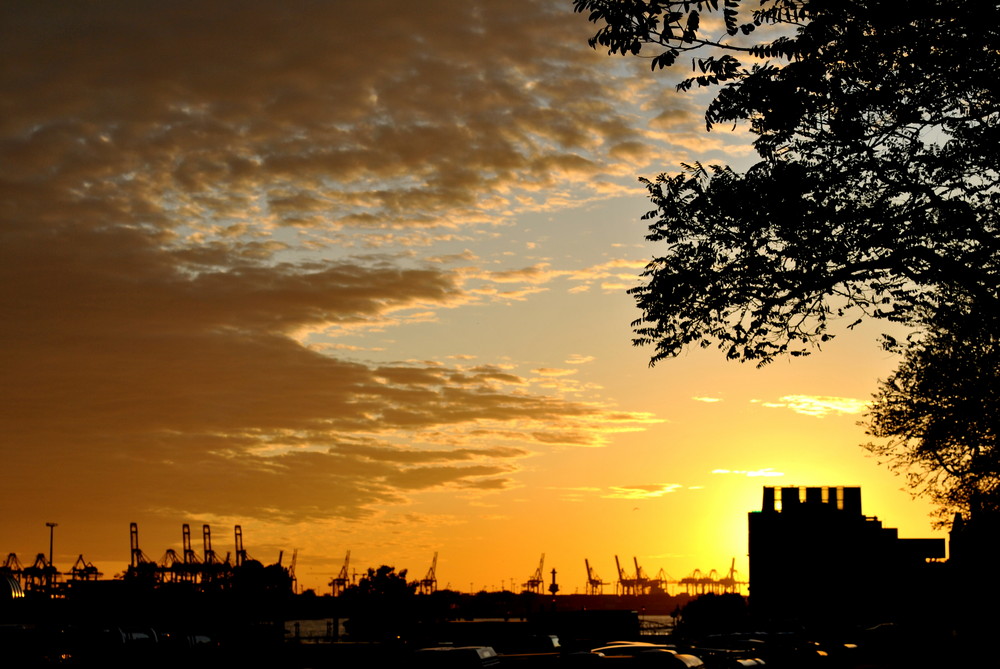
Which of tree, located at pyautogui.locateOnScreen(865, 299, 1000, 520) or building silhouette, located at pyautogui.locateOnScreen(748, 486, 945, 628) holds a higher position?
tree, located at pyautogui.locateOnScreen(865, 299, 1000, 520)

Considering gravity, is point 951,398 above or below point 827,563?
above

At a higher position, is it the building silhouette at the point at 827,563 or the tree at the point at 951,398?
the tree at the point at 951,398

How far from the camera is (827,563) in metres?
130

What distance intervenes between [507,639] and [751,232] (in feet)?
110

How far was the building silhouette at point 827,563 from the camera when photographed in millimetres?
126688

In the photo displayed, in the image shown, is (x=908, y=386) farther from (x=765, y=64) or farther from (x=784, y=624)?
(x=784, y=624)

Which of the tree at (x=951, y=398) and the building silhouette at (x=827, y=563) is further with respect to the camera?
the building silhouette at (x=827, y=563)

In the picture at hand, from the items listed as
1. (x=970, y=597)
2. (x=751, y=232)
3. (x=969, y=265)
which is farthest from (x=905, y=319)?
(x=970, y=597)

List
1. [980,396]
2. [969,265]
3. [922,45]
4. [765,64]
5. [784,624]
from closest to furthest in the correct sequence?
[922,45] → [765,64] → [969,265] → [980,396] → [784,624]

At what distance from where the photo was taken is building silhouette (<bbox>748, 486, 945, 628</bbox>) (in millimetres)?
126688

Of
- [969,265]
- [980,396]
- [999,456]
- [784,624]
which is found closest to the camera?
[969,265]

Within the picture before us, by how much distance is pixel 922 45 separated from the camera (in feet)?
51.0

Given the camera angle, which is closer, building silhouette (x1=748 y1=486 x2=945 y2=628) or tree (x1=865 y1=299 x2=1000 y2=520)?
tree (x1=865 y1=299 x2=1000 y2=520)

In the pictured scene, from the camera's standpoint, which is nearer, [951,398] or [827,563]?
[951,398]
